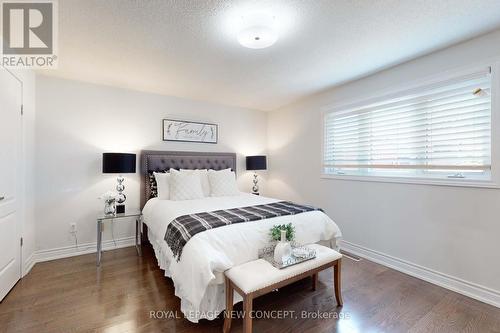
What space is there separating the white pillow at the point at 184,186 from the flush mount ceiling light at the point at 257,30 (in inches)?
76.3

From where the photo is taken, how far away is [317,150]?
3613 mm

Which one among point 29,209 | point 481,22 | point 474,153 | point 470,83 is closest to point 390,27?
point 481,22

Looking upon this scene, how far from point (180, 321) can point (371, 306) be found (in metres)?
1.61

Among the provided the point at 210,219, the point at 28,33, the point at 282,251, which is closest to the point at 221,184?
the point at 210,219

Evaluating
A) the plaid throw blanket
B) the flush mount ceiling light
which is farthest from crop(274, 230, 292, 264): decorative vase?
the flush mount ceiling light

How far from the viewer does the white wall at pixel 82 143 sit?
2.81 meters

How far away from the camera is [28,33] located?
193 cm

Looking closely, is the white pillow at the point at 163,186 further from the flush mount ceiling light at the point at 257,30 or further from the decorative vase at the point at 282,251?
the flush mount ceiling light at the point at 257,30

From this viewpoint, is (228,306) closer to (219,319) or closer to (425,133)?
(219,319)

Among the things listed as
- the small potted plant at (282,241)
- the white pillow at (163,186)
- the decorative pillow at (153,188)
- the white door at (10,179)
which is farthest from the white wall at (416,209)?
the white door at (10,179)

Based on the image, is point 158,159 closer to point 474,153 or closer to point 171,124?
point 171,124

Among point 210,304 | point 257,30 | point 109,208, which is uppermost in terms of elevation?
point 257,30

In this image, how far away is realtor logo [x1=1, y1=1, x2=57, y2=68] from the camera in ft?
5.48

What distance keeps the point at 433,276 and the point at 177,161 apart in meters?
3.64
